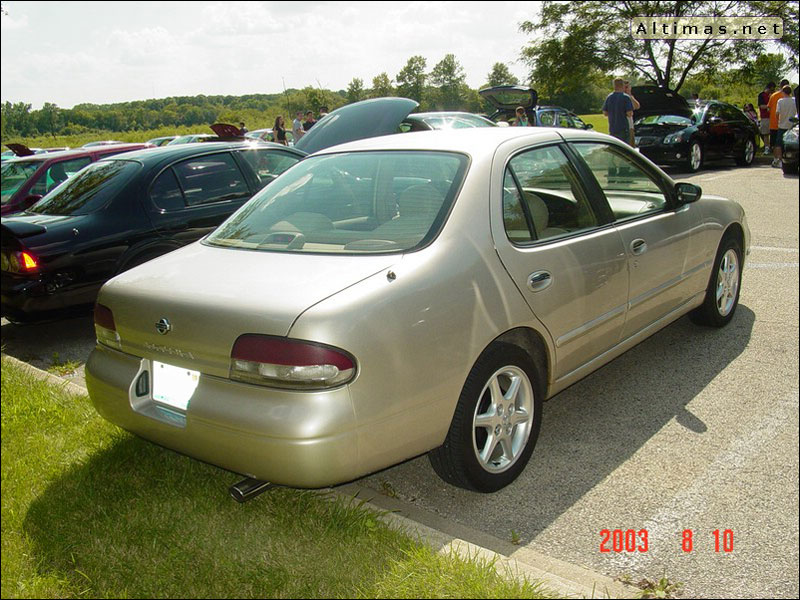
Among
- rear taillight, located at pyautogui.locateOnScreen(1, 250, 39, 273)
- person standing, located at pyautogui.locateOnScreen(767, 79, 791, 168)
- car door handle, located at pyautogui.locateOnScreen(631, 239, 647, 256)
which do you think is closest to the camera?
car door handle, located at pyautogui.locateOnScreen(631, 239, 647, 256)

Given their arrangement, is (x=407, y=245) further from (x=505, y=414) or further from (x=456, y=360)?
(x=505, y=414)

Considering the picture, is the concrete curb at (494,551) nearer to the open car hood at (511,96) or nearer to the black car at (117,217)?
the black car at (117,217)

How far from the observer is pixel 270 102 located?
55969 mm

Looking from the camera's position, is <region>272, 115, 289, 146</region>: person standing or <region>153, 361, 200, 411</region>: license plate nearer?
<region>153, 361, 200, 411</region>: license plate

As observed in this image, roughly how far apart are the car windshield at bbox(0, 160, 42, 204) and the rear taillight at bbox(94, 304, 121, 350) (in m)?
7.19

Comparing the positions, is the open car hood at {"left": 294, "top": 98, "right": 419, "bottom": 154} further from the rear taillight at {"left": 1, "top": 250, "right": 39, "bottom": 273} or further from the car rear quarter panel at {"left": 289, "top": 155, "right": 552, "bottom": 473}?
the car rear quarter panel at {"left": 289, "top": 155, "right": 552, "bottom": 473}

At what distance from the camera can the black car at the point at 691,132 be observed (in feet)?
53.7

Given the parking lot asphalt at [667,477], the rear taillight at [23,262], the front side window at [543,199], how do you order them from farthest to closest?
the rear taillight at [23,262] < the front side window at [543,199] < the parking lot asphalt at [667,477]

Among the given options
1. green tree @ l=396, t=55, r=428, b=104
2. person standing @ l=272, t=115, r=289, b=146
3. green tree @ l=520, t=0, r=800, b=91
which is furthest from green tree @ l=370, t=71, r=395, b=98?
person standing @ l=272, t=115, r=289, b=146

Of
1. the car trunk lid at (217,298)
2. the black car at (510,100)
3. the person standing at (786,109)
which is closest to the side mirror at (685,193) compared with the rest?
the car trunk lid at (217,298)

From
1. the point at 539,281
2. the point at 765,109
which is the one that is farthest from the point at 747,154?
the point at 539,281

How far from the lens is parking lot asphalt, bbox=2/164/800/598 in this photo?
9.04 feet

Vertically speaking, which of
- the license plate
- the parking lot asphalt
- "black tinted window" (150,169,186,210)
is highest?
"black tinted window" (150,169,186,210)

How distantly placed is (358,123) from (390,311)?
18.4ft
